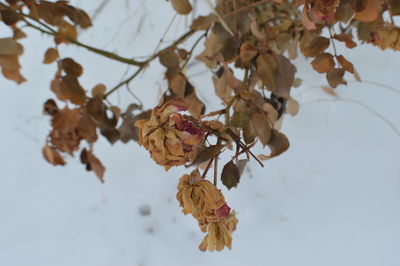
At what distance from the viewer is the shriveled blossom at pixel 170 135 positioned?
375 millimetres

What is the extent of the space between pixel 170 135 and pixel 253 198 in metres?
0.62

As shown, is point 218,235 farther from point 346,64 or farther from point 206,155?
point 346,64

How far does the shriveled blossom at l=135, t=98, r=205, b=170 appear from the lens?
1.23 feet

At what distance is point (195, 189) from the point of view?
397 mm

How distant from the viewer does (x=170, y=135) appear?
0.38 meters

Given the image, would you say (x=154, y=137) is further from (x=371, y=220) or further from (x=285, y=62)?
(x=371, y=220)

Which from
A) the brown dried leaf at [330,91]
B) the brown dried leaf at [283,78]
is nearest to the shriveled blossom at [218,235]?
the brown dried leaf at [283,78]

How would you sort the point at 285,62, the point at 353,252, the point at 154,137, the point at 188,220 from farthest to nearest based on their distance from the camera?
the point at 188,220
the point at 353,252
the point at 285,62
the point at 154,137

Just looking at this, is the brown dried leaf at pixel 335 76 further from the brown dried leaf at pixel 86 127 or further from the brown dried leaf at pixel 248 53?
the brown dried leaf at pixel 86 127

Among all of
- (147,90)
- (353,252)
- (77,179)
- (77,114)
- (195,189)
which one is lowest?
(195,189)

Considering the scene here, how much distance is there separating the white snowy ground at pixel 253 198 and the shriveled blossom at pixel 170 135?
22.0 inches

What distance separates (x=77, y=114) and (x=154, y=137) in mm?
387

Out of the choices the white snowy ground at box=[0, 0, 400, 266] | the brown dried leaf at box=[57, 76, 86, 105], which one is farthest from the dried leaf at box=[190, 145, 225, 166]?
the white snowy ground at box=[0, 0, 400, 266]

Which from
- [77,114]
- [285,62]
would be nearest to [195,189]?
[285,62]
